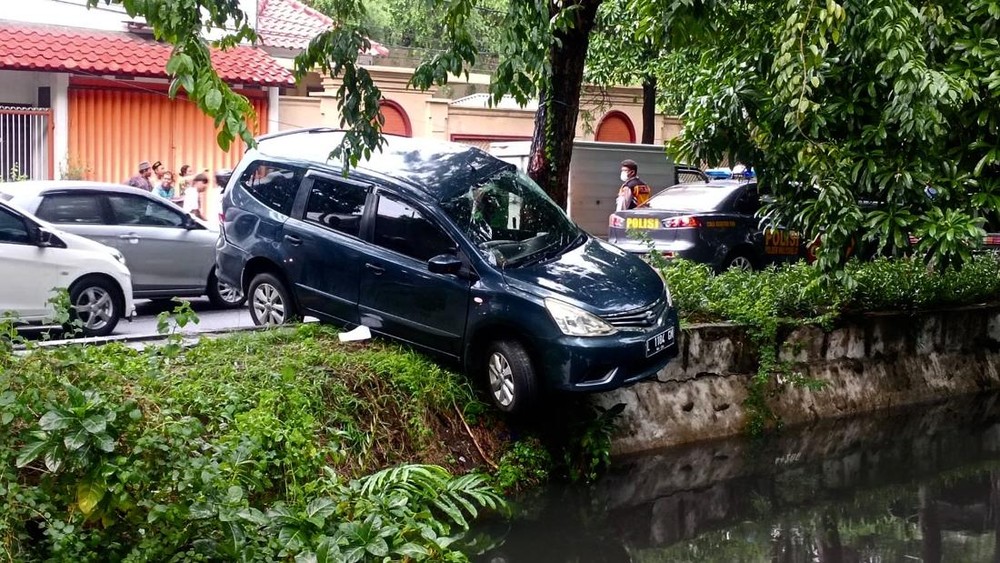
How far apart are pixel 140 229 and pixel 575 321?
21.0 ft

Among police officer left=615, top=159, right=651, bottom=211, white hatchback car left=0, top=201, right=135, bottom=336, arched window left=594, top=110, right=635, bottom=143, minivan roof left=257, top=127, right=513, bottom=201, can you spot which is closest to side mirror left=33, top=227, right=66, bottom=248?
white hatchback car left=0, top=201, right=135, bottom=336

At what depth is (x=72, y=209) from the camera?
486 inches

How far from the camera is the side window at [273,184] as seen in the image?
32.4ft

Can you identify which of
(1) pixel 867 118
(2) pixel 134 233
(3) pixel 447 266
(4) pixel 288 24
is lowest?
(2) pixel 134 233

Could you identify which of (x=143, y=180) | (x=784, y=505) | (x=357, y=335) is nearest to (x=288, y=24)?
(x=143, y=180)

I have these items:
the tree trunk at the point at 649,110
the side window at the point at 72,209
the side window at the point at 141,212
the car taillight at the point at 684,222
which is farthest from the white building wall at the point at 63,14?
the tree trunk at the point at 649,110

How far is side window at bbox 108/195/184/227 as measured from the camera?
1266 centimetres

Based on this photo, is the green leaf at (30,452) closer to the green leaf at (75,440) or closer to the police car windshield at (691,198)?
the green leaf at (75,440)

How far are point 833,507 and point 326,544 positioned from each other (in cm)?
473

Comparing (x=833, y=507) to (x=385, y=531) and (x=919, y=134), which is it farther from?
(x=385, y=531)

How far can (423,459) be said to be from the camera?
8.21m

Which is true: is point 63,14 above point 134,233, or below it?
above

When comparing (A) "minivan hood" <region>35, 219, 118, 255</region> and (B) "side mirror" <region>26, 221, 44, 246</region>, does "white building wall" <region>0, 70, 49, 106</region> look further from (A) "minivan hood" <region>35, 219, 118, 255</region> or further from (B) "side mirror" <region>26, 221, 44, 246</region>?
(B) "side mirror" <region>26, 221, 44, 246</region>

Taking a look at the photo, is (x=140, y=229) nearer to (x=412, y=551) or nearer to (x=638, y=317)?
(x=638, y=317)
